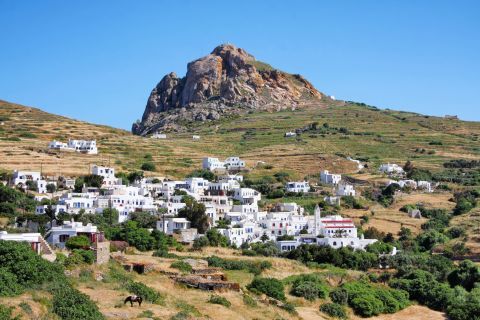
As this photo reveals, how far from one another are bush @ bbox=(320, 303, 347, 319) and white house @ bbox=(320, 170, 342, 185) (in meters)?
44.3

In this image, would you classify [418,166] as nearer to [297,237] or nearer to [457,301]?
[297,237]

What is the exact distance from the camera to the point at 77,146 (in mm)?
96625

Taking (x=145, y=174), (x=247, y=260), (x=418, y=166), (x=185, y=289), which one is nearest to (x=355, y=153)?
(x=418, y=166)

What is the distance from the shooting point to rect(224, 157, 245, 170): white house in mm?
93188

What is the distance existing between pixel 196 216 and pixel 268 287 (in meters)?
19.7

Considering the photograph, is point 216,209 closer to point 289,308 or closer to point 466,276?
point 466,276

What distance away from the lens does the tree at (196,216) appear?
61.5 metres

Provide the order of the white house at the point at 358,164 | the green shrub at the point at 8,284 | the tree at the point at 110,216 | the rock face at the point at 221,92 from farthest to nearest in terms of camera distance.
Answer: the rock face at the point at 221,92, the white house at the point at 358,164, the tree at the point at 110,216, the green shrub at the point at 8,284

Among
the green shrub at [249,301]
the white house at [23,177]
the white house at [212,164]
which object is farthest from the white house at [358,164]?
the green shrub at [249,301]

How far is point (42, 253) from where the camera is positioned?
34.9m

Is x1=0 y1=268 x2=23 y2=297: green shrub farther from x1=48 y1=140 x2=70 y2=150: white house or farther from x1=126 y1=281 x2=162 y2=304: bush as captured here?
x1=48 y1=140 x2=70 y2=150: white house

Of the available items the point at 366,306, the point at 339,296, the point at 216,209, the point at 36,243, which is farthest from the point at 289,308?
the point at 216,209

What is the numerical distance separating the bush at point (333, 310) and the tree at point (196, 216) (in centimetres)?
1905

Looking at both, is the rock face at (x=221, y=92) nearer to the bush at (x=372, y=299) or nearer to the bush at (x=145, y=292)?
the bush at (x=372, y=299)
